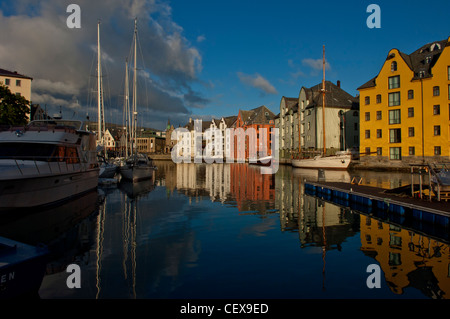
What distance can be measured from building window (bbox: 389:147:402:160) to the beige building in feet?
267

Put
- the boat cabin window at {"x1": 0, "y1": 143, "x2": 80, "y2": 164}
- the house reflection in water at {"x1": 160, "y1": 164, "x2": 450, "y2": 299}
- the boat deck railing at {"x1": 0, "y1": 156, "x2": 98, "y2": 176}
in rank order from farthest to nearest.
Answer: the boat cabin window at {"x1": 0, "y1": 143, "x2": 80, "y2": 164}, the boat deck railing at {"x1": 0, "y1": 156, "x2": 98, "y2": 176}, the house reflection in water at {"x1": 160, "y1": 164, "x2": 450, "y2": 299}

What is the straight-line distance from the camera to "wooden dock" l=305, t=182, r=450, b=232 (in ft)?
47.6

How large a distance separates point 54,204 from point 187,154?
126 meters

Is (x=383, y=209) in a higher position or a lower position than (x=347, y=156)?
lower

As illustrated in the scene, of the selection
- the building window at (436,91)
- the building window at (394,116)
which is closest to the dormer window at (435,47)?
the building window at (436,91)

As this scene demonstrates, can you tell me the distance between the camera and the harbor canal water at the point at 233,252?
8078 mm

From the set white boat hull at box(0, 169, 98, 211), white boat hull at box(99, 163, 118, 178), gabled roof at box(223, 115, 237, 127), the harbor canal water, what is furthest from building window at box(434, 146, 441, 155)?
gabled roof at box(223, 115, 237, 127)

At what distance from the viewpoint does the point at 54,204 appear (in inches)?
769

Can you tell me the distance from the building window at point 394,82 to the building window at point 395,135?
25.3 ft

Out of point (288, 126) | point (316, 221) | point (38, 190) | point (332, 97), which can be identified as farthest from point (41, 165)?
point (288, 126)

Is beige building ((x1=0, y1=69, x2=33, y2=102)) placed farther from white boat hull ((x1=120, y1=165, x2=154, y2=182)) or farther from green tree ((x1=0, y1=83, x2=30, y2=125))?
white boat hull ((x1=120, y1=165, x2=154, y2=182))

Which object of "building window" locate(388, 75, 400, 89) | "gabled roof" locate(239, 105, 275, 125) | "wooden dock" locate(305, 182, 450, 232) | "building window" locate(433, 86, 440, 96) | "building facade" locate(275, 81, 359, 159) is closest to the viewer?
"wooden dock" locate(305, 182, 450, 232)
